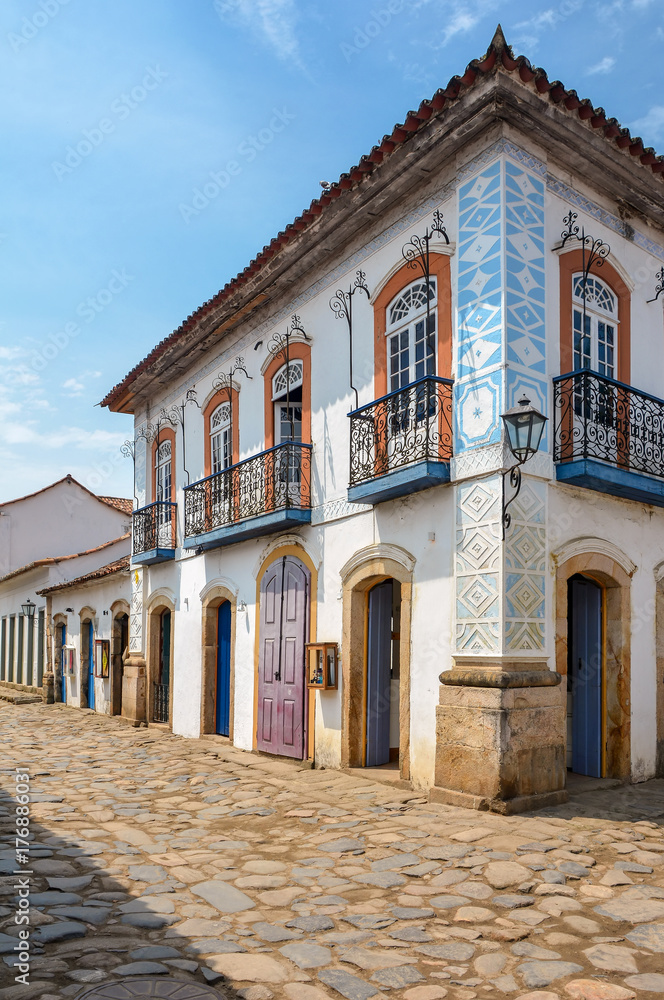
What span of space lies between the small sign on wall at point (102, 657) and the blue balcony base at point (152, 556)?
11.4 feet

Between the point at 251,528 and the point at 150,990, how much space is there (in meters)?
7.21

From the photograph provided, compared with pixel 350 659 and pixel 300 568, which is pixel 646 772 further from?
pixel 300 568

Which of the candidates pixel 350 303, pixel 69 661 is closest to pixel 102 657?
pixel 69 661

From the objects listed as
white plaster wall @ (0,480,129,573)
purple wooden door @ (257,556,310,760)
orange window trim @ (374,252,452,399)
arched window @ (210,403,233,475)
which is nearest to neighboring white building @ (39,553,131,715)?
arched window @ (210,403,233,475)

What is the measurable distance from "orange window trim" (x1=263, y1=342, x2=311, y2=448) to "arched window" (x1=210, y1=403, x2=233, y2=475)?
4.26 ft

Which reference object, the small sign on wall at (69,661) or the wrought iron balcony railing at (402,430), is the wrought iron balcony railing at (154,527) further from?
the small sign on wall at (69,661)

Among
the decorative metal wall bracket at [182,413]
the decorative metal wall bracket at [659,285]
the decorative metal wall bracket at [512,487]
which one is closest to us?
the decorative metal wall bracket at [512,487]

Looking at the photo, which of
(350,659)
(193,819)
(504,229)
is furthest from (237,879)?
(504,229)

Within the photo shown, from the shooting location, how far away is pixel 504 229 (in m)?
7.44

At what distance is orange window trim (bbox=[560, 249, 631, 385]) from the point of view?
316 inches

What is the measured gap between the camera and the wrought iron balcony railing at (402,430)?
7.77 metres

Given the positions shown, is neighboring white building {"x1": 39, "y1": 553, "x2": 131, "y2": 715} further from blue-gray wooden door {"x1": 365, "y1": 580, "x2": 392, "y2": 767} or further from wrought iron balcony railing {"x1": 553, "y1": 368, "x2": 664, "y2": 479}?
wrought iron balcony railing {"x1": 553, "y1": 368, "x2": 664, "y2": 479}

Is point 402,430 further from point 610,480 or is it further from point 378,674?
point 378,674

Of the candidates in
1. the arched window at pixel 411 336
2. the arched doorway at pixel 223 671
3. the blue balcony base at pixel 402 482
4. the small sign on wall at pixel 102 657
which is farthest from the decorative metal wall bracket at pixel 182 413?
the blue balcony base at pixel 402 482
